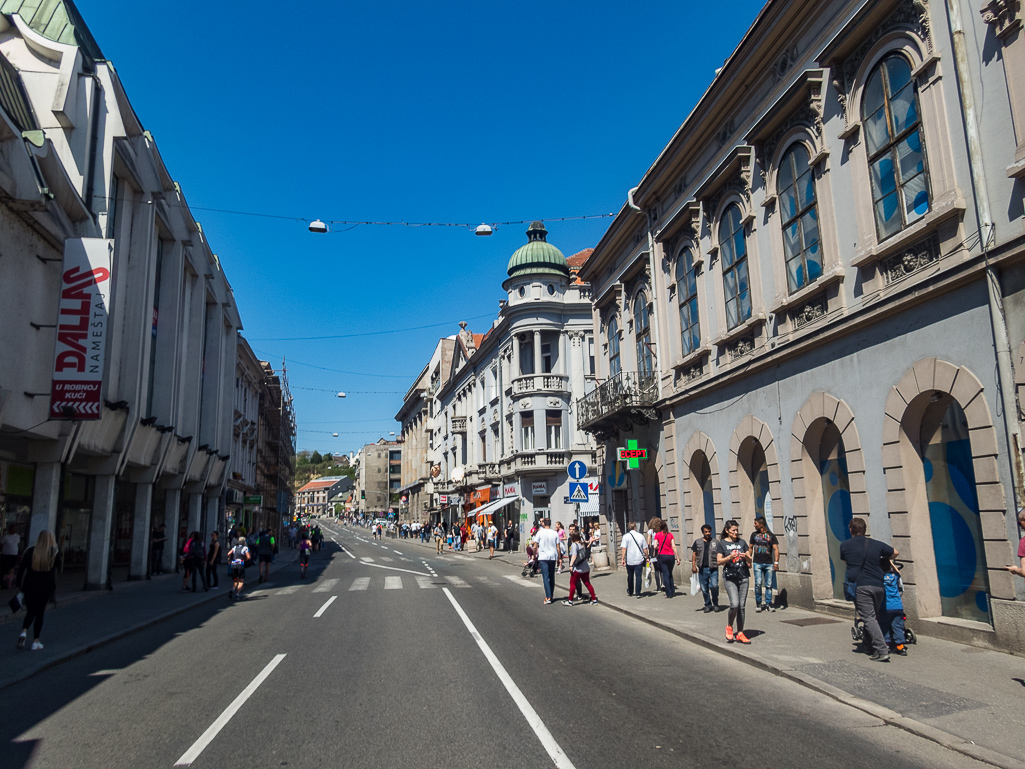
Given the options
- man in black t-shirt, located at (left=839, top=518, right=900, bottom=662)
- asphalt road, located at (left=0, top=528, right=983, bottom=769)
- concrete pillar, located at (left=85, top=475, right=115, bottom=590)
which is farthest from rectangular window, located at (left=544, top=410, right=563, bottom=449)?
man in black t-shirt, located at (left=839, top=518, right=900, bottom=662)

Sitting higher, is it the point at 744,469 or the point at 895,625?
the point at 744,469

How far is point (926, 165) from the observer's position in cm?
1044

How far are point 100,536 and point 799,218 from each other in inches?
781

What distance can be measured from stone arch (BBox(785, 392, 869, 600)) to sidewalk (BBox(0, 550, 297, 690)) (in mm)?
12169

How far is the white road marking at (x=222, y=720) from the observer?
560 cm

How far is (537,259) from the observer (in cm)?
4400

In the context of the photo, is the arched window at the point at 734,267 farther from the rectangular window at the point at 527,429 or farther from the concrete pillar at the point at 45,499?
the rectangular window at the point at 527,429

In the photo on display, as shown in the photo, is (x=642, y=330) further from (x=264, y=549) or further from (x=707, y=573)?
(x=264, y=549)

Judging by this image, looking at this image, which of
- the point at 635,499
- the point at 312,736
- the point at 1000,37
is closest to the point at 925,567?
the point at 1000,37

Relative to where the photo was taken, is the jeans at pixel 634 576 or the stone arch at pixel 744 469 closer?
the stone arch at pixel 744 469

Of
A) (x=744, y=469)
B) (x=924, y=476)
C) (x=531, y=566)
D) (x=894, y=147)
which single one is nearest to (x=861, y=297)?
(x=894, y=147)

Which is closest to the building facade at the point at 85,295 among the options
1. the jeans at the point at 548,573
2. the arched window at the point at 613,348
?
the jeans at the point at 548,573

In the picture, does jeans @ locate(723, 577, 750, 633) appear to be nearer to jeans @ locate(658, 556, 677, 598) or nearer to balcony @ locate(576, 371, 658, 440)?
jeans @ locate(658, 556, 677, 598)

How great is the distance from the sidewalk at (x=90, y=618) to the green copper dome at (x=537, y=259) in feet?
84.3
